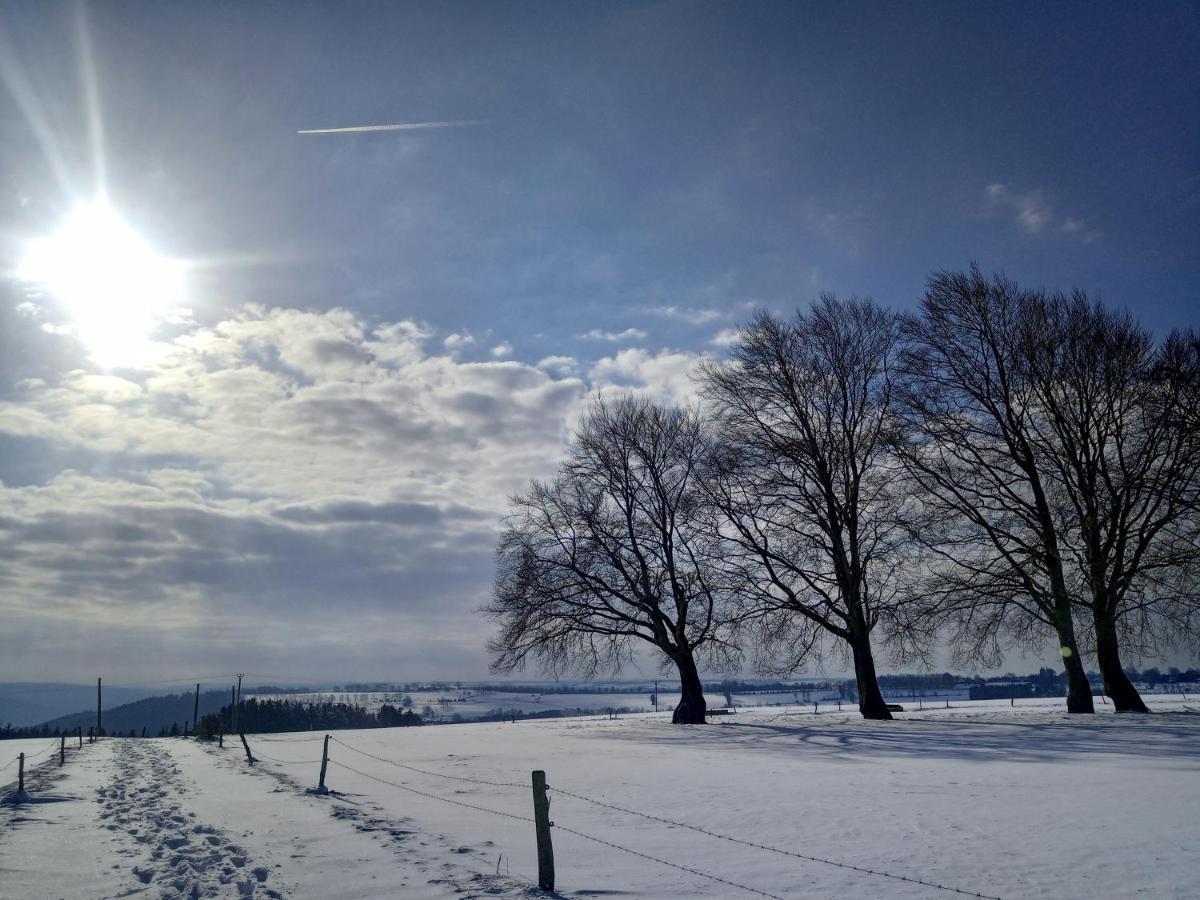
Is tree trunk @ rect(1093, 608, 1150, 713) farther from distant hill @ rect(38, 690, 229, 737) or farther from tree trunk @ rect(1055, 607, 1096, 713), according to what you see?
distant hill @ rect(38, 690, 229, 737)

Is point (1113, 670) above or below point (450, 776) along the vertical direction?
above

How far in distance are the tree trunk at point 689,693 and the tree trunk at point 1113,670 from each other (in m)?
14.5

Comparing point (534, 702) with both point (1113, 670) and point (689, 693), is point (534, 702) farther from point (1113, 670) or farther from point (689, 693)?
point (1113, 670)

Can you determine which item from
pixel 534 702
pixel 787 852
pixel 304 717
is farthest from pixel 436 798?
pixel 534 702

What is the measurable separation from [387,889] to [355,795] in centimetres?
814

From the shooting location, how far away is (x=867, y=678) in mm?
26609

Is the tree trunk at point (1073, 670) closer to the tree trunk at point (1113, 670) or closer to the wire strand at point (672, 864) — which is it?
the tree trunk at point (1113, 670)

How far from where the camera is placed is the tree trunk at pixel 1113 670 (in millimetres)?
23531

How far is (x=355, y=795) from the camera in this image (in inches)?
582

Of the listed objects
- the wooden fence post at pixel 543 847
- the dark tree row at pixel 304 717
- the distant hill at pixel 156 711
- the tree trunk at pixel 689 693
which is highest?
the wooden fence post at pixel 543 847

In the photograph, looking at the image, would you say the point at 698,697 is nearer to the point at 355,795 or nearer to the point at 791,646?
the point at 791,646

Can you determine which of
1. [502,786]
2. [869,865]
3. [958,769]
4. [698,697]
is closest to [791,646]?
[698,697]

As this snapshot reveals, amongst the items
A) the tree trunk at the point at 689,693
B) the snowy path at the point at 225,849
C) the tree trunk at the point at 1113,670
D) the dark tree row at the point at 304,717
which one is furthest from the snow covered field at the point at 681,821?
the dark tree row at the point at 304,717

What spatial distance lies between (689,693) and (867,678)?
7975mm
